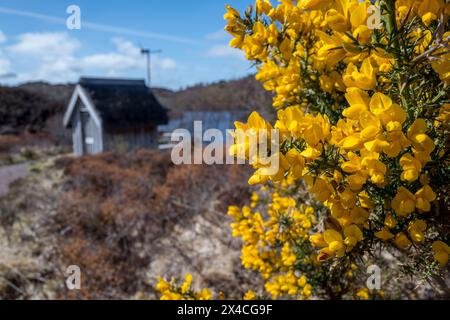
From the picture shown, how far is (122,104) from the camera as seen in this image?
47.8 feet

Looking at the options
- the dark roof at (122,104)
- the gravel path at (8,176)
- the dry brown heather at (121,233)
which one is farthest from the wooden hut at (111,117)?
the dry brown heather at (121,233)

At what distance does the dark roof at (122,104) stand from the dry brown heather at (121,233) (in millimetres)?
4984

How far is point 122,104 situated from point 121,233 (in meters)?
9.53

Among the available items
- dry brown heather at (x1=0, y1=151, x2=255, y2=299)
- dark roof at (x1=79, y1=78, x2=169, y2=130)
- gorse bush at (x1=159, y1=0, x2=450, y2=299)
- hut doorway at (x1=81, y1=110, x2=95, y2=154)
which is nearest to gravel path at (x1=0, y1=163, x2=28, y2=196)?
dry brown heather at (x1=0, y1=151, x2=255, y2=299)

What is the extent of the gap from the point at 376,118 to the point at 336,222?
37 cm

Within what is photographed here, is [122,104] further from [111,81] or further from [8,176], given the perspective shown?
[8,176]

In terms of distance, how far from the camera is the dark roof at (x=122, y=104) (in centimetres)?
1381

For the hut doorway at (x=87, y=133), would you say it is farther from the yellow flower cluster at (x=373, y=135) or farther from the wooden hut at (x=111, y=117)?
the yellow flower cluster at (x=373, y=135)

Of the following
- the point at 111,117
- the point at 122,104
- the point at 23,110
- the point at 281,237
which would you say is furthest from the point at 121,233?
the point at 23,110

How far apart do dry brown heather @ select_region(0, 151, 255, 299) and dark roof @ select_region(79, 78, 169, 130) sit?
4984 millimetres

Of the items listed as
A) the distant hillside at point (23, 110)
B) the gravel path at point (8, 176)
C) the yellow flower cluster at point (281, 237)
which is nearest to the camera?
the yellow flower cluster at point (281, 237)

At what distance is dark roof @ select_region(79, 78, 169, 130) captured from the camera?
13.8 meters

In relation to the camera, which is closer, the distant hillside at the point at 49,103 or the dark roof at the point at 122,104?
the dark roof at the point at 122,104

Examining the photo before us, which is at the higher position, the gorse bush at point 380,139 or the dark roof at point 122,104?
the dark roof at point 122,104
